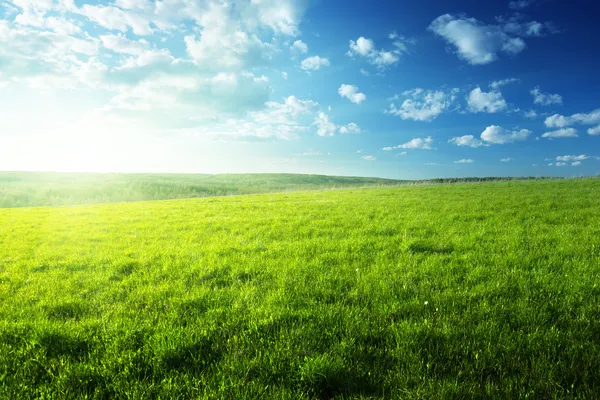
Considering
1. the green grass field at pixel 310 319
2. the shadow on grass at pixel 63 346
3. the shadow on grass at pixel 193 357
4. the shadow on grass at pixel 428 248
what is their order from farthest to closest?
the shadow on grass at pixel 428 248 < the shadow on grass at pixel 63 346 < the shadow on grass at pixel 193 357 < the green grass field at pixel 310 319

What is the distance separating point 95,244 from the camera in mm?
12008

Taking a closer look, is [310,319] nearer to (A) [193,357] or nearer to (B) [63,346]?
(A) [193,357]

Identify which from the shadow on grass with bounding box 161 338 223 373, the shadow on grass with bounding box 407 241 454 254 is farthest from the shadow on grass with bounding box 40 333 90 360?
the shadow on grass with bounding box 407 241 454 254

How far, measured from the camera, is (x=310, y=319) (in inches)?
207

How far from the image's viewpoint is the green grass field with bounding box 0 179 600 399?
12.6ft

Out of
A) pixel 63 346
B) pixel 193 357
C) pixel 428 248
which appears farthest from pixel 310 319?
pixel 428 248

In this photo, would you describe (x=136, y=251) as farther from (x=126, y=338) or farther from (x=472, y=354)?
(x=472, y=354)

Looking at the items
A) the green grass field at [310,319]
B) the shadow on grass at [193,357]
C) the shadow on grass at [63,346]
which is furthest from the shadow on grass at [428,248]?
the shadow on grass at [63,346]

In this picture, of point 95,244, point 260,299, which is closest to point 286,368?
point 260,299

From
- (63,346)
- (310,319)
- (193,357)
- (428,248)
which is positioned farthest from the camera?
(428,248)

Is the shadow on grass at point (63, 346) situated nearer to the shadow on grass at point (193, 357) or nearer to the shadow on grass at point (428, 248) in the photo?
the shadow on grass at point (193, 357)

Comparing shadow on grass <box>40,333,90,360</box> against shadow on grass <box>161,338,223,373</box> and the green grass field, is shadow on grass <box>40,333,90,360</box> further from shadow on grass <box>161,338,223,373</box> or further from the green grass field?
shadow on grass <box>161,338,223,373</box>

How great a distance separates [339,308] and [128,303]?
161 inches

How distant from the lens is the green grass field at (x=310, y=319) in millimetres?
3848
